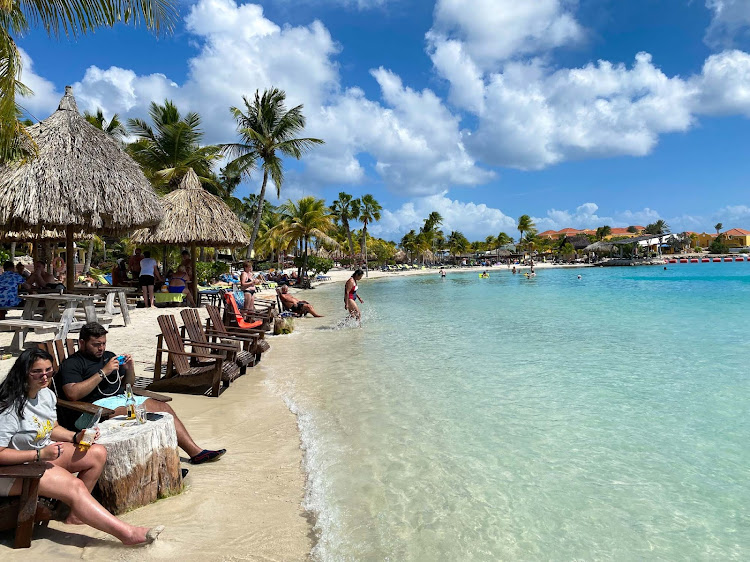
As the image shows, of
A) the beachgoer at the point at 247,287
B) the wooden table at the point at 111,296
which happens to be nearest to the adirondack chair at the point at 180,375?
the beachgoer at the point at 247,287

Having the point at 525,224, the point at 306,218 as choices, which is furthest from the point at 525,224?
the point at 306,218

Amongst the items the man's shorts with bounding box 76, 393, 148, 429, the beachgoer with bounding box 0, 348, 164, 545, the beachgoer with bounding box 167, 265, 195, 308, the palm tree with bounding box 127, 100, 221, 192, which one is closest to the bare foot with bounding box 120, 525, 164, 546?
the beachgoer with bounding box 0, 348, 164, 545

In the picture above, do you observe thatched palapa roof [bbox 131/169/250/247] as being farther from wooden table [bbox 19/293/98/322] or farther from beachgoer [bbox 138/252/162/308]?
wooden table [bbox 19/293/98/322]

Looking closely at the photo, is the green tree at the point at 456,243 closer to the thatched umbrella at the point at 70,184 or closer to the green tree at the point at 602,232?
the green tree at the point at 602,232

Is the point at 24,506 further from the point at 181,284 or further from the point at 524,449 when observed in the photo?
the point at 181,284

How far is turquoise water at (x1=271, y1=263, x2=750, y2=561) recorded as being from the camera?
3.19 meters

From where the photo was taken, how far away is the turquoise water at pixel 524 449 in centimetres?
319

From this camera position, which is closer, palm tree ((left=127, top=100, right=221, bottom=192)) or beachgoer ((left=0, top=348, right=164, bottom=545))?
beachgoer ((left=0, top=348, right=164, bottom=545))

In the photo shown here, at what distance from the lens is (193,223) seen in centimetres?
1382

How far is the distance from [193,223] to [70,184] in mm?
4652

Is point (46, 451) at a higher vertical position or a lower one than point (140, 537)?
higher

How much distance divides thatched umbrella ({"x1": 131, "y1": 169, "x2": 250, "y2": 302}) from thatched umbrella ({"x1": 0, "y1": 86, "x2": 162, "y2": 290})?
103 inches

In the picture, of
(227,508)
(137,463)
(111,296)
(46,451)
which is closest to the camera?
(46,451)

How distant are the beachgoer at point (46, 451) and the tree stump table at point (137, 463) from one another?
0.41ft
